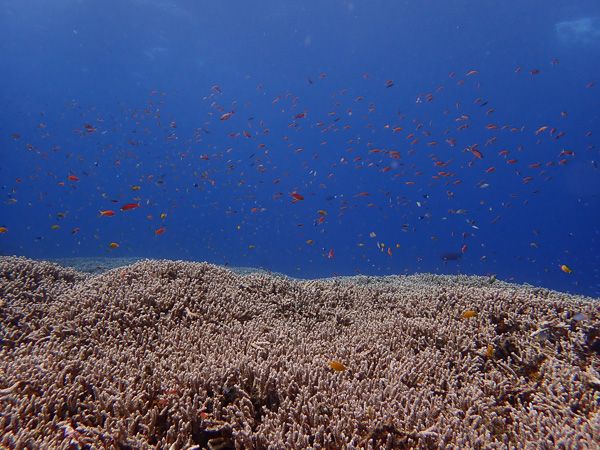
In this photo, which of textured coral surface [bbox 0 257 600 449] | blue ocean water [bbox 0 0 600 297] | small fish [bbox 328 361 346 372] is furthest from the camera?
blue ocean water [bbox 0 0 600 297]

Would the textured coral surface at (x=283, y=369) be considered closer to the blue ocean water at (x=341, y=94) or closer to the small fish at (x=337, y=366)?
the small fish at (x=337, y=366)

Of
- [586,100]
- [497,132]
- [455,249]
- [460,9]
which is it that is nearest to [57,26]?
[460,9]

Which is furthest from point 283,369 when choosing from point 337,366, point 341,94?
point 341,94

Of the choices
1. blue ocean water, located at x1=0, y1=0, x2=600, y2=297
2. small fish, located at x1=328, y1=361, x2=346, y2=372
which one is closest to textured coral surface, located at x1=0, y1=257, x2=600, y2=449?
small fish, located at x1=328, y1=361, x2=346, y2=372

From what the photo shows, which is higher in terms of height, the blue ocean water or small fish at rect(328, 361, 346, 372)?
the blue ocean water

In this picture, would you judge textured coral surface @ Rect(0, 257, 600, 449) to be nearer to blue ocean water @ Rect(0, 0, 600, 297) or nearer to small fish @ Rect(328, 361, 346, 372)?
small fish @ Rect(328, 361, 346, 372)

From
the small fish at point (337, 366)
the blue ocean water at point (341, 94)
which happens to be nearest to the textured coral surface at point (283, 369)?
the small fish at point (337, 366)

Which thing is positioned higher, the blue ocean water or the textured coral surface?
the blue ocean water

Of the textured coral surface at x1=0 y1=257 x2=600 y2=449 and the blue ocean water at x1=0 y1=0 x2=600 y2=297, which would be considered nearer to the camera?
the textured coral surface at x1=0 y1=257 x2=600 y2=449

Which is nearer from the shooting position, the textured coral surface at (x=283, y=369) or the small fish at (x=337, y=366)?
the textured coral surface at (x=283, y=369)

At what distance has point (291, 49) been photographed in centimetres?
4366

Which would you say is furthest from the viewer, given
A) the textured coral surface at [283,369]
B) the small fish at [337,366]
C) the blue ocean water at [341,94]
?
the blue ocean water at [341,94]

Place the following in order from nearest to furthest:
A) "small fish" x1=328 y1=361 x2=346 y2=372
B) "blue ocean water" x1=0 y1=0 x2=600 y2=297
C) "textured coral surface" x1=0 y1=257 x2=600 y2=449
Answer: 1. "textured coral surface" x1=0 y1=257 x2=600 y2=449
2. "small fish" x1=328 y1=361 x2=346 y2=372
3. "blue ocean water" x1=0 y1=0 x2=600 y2=297

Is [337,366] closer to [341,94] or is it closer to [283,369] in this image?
[283,369]
